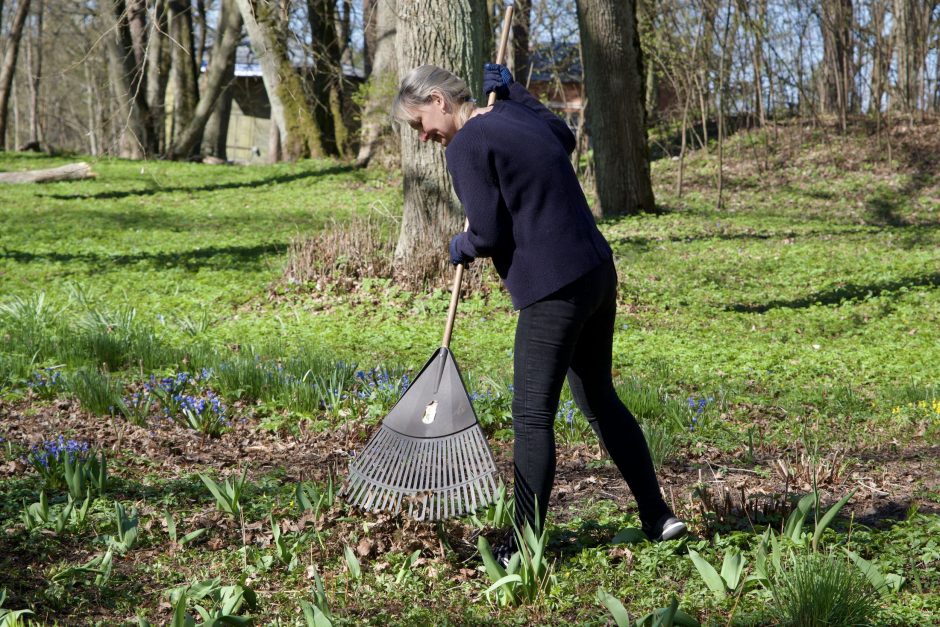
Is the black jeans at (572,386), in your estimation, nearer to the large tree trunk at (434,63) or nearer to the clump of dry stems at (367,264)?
the clump of dry stems at (367,264)

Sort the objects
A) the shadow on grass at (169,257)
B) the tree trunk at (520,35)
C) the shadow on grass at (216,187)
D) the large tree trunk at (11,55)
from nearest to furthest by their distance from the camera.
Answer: the shadow on grass at (169,257), the shadow on grass at (216,187), the tree trunk at (520,35), the large tree trunk at (11,55)

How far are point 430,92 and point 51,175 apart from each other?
16.3m

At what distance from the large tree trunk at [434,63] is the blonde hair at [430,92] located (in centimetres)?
523

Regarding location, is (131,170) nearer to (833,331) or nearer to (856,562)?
(833,331)

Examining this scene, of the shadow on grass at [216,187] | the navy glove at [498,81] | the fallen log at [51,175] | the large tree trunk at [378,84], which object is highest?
the large tree trunk at [378,84]

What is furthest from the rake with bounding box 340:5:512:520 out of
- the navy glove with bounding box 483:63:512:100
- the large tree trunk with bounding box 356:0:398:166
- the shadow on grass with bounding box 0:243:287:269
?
the large tree trunk with bounding box 356:0:398:166

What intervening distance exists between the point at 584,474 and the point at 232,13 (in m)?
17.3

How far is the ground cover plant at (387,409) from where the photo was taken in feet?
9.09

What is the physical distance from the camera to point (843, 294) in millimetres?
8969

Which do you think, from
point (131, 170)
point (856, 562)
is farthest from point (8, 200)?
point (856, 562)

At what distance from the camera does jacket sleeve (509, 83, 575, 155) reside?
3000 mm

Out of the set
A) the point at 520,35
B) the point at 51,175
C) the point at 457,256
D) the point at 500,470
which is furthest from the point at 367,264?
the point at 520,35

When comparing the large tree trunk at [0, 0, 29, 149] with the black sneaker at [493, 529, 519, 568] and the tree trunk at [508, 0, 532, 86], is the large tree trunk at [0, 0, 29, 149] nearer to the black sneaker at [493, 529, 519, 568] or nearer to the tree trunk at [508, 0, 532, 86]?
the tree trunk at [508, 0, 532, 86]

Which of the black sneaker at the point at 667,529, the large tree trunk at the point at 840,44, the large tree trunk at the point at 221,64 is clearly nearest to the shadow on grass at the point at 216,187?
the large tree trunk at the point at 221,64
